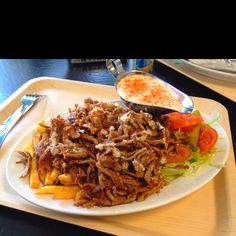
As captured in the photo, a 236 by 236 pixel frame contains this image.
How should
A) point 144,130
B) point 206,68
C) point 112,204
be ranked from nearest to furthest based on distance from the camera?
point 112,204 < point 144,130 < point 206,68

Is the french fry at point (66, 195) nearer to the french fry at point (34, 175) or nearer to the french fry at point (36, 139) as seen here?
the french fry at point (34, 175)

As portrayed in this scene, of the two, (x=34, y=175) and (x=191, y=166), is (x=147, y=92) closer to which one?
(x=191, y=166)

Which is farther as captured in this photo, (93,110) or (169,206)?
(93,110)

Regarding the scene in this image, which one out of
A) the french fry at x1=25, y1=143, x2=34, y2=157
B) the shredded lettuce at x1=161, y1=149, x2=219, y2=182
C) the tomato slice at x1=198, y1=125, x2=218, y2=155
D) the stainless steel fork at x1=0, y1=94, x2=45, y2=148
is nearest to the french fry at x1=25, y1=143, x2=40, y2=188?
the french fry at x1=25, y1=143, x2=34, y2=157

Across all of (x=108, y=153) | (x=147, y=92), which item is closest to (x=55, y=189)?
(x=108, y=153)

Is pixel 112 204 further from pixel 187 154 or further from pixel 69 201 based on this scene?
pixel 187 154

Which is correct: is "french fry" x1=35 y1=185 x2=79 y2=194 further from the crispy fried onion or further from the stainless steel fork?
the stainless steel fork
